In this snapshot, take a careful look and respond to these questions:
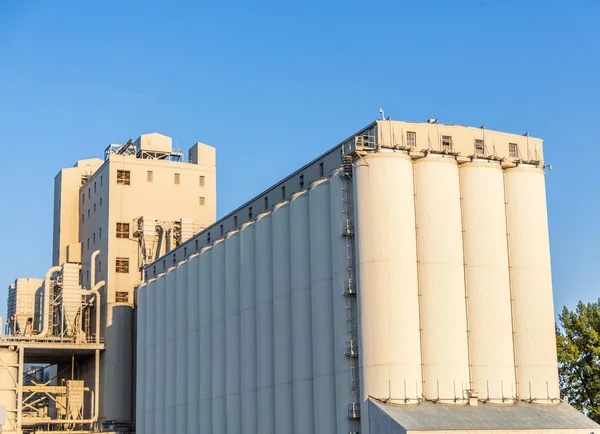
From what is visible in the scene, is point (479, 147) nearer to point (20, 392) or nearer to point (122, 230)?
point (122, 230)

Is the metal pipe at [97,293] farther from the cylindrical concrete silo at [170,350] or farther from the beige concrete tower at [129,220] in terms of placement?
the cylindrical concrete silo at [170,350]

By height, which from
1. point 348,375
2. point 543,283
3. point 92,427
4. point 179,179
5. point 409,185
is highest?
Result: point 179,179

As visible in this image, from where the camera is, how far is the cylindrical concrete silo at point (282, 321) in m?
57.2

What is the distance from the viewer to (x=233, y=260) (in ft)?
219

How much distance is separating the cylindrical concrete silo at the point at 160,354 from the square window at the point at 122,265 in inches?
527

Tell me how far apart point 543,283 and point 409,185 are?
10107 millimetres

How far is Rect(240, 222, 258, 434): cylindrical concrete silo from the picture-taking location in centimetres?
6212

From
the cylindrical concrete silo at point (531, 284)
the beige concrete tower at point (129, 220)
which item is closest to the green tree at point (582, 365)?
the cylindrical concrete silo at point (531, 284)

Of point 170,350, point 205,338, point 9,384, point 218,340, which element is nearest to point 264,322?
point 218,340

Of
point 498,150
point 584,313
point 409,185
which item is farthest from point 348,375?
point 584,313

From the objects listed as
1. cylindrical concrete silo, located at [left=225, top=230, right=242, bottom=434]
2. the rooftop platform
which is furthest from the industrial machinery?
the rooftop platform

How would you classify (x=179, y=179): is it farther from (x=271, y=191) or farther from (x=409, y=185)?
(x=409, y=185)

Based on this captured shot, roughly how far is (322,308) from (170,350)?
89.6ft

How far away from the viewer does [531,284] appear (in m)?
54.3
